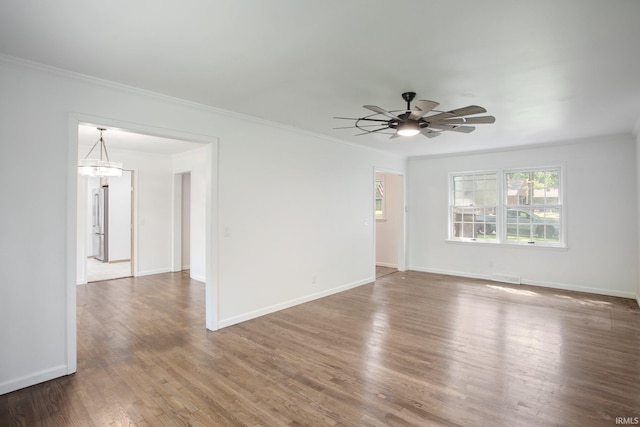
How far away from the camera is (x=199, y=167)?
6.64 metres

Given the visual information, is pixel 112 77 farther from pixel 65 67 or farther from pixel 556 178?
pixel 556 178

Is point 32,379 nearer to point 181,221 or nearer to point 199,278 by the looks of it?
point 199,278

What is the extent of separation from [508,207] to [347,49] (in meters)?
5.38

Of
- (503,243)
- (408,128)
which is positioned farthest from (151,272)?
(503,243)

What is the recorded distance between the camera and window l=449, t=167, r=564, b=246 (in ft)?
19.5

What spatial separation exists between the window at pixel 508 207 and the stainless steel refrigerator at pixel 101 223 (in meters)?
8.55

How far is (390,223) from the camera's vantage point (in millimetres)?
8062

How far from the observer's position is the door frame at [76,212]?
2.88 metres

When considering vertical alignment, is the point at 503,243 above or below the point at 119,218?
below

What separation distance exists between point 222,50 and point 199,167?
14.8 feet

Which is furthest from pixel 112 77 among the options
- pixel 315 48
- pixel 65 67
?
pixel 315 48

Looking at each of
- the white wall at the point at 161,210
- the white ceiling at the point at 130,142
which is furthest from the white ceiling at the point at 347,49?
the white ceiling at the point at 130,142

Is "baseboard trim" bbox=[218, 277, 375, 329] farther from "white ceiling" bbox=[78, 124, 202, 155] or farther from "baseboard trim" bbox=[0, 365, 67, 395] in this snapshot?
"white ceiling" bbox=[78, 124, 202, 155]

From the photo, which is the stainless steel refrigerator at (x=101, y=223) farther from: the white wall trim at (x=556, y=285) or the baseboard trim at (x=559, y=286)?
the baseboard trim at (x=559, y=286)
